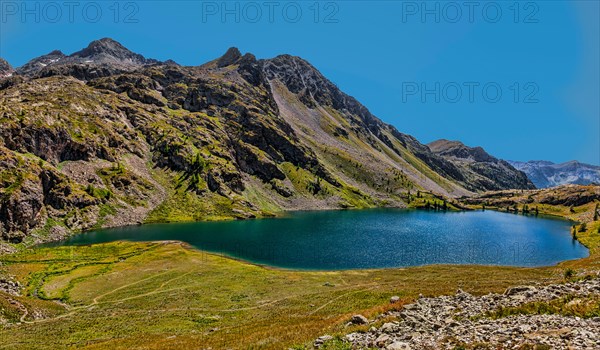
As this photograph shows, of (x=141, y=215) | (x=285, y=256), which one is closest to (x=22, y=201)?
(x=141, y=215)

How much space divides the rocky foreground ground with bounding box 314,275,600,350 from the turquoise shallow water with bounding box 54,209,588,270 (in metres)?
72.7

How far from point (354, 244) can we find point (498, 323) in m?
119

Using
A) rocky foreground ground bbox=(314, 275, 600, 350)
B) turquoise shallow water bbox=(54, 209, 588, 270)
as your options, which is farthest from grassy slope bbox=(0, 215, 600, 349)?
turquoise shallow water bbox=(54, 209, 588, 270)

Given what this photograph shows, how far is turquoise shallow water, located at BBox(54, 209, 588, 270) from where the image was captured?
112125 mm

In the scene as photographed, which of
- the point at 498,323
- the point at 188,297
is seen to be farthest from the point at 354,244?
the point at 498,323

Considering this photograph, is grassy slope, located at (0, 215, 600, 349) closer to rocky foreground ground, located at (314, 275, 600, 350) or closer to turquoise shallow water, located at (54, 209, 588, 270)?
rocky foreground ground, located at (314, 275, 600, 350)

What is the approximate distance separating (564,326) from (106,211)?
665 feet

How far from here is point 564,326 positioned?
18.6 m

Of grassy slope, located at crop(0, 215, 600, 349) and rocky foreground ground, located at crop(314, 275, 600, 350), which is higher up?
rocky foreground ground, located at crop(314, 275, 600, 350)

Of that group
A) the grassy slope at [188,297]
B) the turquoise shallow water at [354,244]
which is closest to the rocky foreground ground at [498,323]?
the grassy slope at [188,297]

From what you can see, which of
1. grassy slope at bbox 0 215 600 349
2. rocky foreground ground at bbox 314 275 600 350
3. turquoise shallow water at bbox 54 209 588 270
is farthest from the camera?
turquoise shallow water at bbox 54 209 588 270

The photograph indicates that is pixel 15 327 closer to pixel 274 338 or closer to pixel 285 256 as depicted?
pixel 274 338

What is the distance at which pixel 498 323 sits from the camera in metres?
21.5

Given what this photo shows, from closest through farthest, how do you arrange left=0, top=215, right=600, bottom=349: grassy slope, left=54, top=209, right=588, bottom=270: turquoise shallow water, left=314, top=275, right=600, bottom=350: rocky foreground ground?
1. left=314, top=275, right=600, bottom=350: rocky foreground ground
2. left=0, top=215, right=600, bottom=349: grassy slope
3. left=54, top=209, right=588, bottom=270: turquoise shallow water
